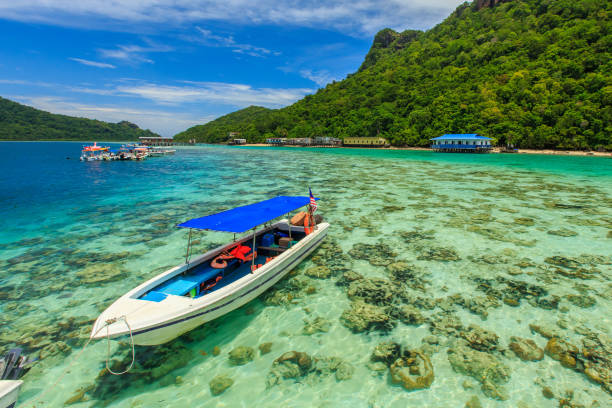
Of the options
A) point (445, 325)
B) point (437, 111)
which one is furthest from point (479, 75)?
point (445, 325)

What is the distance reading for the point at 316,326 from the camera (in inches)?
304

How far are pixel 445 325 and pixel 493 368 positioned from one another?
1.55 meters

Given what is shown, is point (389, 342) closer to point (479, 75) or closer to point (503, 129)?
point (503, 129)

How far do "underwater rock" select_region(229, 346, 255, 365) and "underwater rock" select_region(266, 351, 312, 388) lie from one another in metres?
0.68

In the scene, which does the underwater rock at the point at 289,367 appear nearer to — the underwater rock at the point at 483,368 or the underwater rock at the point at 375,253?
the underwater rock at the point at 483,368

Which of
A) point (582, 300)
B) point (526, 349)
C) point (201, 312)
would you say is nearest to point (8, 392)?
point (201, 312)

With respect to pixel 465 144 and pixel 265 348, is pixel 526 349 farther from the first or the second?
pixel 465 144

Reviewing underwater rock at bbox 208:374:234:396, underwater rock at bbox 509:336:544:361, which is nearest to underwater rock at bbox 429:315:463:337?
underwater rock at bbox 509:336:544:361

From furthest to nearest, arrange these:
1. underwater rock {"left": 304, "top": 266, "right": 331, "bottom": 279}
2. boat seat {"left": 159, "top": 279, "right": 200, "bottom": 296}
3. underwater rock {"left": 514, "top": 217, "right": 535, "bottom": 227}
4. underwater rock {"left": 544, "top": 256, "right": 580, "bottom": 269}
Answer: underwater rock {"left": 514, "top": 217, "right": 535, "bottom": 227} → underwater rock {"left": 544, "top": 256, "right": 580, "bottom": 269} → underwater rock {"left": 304, "top": 266, "right": 331, "bottom": 279} → boat seat {"left": 159, "top": 279, "right": 200, "bottom": 296}

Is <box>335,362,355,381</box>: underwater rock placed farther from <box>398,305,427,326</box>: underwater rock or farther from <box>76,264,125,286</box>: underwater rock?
<box>76,264,125,286</box>: underwater rock

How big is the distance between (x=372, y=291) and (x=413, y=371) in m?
3.36

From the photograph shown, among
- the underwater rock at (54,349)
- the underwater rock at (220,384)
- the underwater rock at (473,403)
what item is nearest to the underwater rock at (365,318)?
the underwater rock at (473,403)

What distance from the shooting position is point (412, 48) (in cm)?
18850

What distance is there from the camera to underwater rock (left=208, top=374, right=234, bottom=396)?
572 cm
